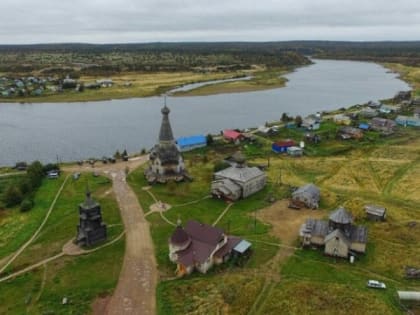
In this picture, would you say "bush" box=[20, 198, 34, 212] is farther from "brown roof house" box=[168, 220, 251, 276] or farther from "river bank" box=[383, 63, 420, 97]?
"river bank" box=[383, 63, 420, 97]

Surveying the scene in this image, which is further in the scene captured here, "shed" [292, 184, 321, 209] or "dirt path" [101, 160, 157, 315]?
"shed" [292, 184, 321, 209]

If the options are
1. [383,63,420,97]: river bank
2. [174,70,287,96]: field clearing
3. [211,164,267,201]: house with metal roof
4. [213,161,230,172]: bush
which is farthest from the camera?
[383,63,420,97]: river bank

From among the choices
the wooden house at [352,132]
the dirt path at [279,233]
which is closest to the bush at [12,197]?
the dirt path at [279,233]

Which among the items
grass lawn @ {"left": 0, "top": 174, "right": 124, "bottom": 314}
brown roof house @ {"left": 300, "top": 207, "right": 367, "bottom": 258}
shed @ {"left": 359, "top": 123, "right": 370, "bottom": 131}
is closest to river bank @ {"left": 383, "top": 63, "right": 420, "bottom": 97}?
shed @ {"left": 359, "top": 123, "right": 370, "bottom": 131}

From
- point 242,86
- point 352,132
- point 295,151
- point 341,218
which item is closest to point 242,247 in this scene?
point 341,218

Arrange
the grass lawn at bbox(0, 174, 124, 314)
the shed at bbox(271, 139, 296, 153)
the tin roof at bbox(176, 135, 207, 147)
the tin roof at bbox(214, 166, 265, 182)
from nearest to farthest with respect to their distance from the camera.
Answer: the grass lawn at bbox(0, 174, 124, 314)
the tin roof at bbox(214, 166, 265, 182)
the shed at bbox(271, 139, 296, 153)
the tin roof at bbox(176, 135, 207, 147)

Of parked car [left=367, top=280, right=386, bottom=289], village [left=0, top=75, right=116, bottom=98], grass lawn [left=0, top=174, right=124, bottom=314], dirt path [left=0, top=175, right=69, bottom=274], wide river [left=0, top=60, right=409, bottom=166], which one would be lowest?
wide river [left=0, top=60, right=409, bottom=166]

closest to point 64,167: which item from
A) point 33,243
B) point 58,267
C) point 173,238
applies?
point 33,243
